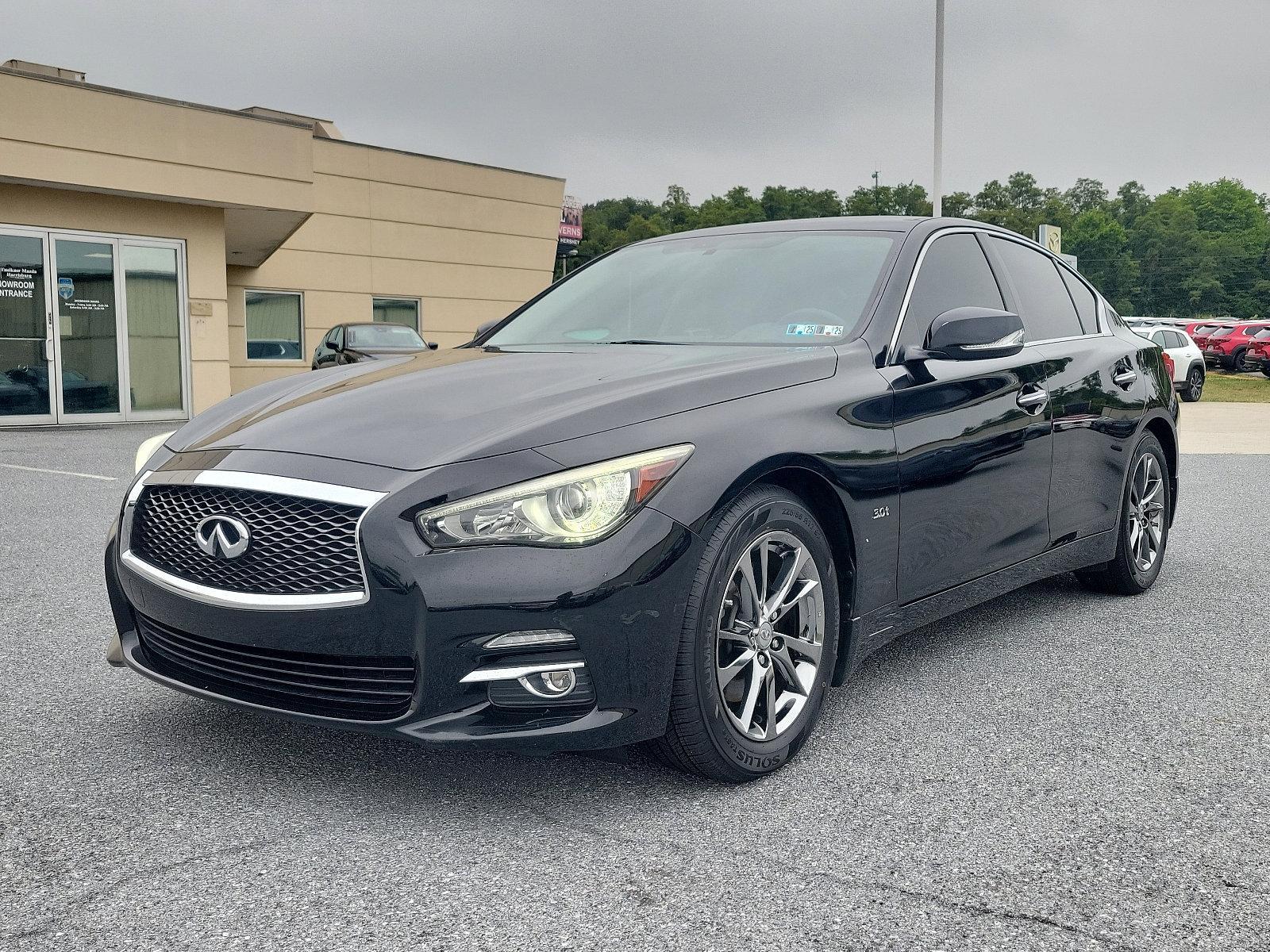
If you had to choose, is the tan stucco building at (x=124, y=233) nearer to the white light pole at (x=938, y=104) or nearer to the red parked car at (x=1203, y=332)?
the white light pole at (x=938, y=104)

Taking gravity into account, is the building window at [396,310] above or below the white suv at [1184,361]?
above

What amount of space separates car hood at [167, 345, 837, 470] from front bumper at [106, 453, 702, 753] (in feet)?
0.46

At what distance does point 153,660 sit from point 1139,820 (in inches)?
99.2

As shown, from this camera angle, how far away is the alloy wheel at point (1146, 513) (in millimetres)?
5387

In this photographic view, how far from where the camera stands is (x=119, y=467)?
37.2ft

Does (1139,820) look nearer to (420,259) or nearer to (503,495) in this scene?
(503,495)

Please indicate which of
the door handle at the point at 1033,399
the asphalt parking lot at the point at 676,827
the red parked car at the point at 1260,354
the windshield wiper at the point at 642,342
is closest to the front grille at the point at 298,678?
the asphalt parking lot at the point at 676,827

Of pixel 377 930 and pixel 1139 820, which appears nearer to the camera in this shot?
pixel 377 930

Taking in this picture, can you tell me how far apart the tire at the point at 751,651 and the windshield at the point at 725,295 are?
813 millimetres

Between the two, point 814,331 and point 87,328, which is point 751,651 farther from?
point 87,328

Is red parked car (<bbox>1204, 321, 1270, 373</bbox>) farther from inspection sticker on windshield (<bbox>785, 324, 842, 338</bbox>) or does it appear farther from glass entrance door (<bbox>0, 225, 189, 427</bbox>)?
inspection sticker on windshield (<bbox>785, 324, 842, 338</bbox>)

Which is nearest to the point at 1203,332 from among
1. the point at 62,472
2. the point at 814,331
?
the point at 62,472

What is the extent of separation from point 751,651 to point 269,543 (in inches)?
48.4

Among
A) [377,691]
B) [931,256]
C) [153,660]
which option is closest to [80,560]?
[153,660]
